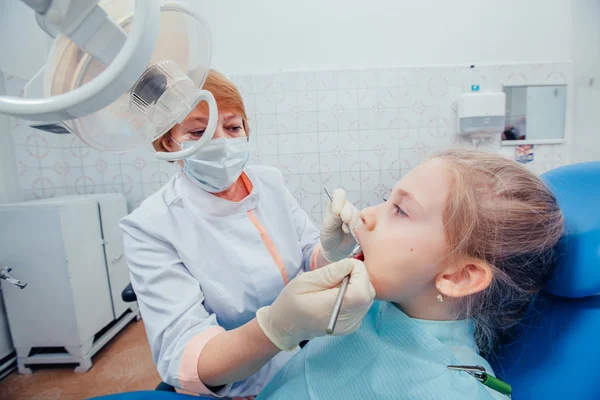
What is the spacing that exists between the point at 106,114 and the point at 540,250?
96cm

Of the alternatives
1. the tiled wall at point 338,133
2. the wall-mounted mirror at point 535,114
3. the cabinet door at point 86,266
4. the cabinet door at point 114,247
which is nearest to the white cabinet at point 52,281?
the cabinet door at point 86,266

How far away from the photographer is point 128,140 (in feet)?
1.75

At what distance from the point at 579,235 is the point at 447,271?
296 millimetres

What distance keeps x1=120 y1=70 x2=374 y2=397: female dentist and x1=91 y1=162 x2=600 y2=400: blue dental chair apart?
0.13m

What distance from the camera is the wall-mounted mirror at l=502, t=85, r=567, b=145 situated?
2.32 m

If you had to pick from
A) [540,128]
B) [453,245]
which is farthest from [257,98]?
[540,128]

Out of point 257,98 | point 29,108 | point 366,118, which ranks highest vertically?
point 257,98

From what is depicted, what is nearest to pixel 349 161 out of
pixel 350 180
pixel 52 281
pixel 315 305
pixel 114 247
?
pixel 350 180

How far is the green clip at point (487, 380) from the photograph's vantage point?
583 mm

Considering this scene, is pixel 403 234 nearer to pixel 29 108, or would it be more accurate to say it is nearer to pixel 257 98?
pixel 29 108

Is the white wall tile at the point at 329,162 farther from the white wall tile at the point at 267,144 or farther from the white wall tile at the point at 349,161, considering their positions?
the white wall tile at the point at 267,144

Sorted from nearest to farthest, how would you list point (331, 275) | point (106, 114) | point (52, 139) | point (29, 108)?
point (29, 108) < point (106, 114) < point (331, 275) < point (52, 139)

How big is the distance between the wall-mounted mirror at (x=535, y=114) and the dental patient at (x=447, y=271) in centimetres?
214

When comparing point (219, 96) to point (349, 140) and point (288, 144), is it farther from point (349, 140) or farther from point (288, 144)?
point (349, 140)
